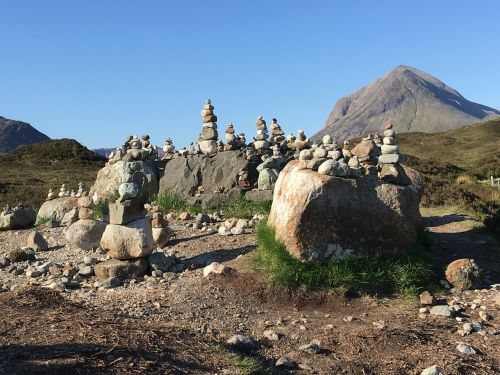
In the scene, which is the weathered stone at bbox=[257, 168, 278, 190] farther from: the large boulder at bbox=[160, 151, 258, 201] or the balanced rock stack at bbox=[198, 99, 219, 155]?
the balanced rock stack at bbox=[198, 99, 219, 155]

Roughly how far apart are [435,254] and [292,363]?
17.7 ft

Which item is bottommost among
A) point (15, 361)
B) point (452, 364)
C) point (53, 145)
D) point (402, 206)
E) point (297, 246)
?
point (452, 364)

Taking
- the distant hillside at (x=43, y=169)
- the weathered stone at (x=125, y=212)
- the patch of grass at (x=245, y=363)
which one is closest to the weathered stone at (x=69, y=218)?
the weathered stone at (x=125, y=212)

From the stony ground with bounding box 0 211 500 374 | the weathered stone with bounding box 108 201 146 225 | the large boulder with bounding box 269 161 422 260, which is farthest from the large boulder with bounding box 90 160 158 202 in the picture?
the large boulder with bounding box 269 161 422 260

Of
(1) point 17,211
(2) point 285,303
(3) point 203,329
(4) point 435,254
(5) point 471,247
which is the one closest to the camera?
(3) point 203,329

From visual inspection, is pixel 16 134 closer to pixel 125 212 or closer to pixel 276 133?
pixel 276 133

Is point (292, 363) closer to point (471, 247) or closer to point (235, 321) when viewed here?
point (235, 321)

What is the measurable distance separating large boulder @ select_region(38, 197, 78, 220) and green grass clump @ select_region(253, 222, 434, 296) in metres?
9.31

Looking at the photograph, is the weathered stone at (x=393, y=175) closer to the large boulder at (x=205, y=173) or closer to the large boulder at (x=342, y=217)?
the large boulder at (x=342, y=217)

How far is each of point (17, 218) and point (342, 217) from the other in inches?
400

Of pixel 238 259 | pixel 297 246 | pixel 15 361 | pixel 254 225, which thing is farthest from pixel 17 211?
pixel 15 361

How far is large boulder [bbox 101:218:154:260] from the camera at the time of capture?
9.15 m

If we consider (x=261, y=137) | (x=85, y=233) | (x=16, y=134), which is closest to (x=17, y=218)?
(x=85, y=233)

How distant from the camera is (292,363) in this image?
20.1 feet
